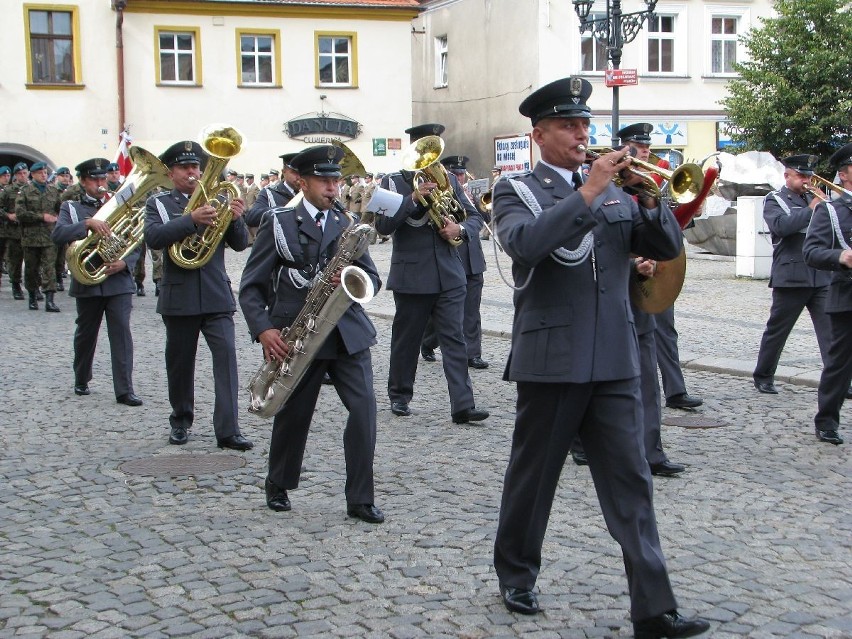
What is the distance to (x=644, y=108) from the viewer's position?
3694cm

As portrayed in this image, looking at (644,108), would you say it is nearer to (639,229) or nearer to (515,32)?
(515,32)

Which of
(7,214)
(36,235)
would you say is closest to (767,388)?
(36,235)

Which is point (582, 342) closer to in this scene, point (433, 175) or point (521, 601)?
point (521, 601)

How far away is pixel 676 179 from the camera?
4.75 m

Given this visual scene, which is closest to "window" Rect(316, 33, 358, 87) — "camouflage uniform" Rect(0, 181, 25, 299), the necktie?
"camouflage uniform" Rect(0, 181, 25, 299)

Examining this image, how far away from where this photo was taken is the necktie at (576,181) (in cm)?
476

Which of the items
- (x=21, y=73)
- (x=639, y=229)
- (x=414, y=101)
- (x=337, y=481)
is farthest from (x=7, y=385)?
(x=414, y=101)

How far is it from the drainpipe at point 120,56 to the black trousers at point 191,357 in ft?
90.9

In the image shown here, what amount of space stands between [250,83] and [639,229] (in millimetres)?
32227

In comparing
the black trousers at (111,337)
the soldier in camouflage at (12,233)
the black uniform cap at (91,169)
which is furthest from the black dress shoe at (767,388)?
the soldier in camouflage at (12,233)

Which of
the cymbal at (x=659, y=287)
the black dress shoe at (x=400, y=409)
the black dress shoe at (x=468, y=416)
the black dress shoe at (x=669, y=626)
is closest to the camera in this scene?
the black dress shoe at (x=669, y=626)

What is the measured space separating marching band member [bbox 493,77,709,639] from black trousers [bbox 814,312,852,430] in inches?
147

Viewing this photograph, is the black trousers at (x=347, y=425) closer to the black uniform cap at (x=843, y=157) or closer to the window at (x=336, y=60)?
the black uniform cap at (x=843, y=157)

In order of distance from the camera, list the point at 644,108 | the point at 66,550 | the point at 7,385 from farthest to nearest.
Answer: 1. the point at 644,108
2. the point at 7,385
3. the point at 66,550
